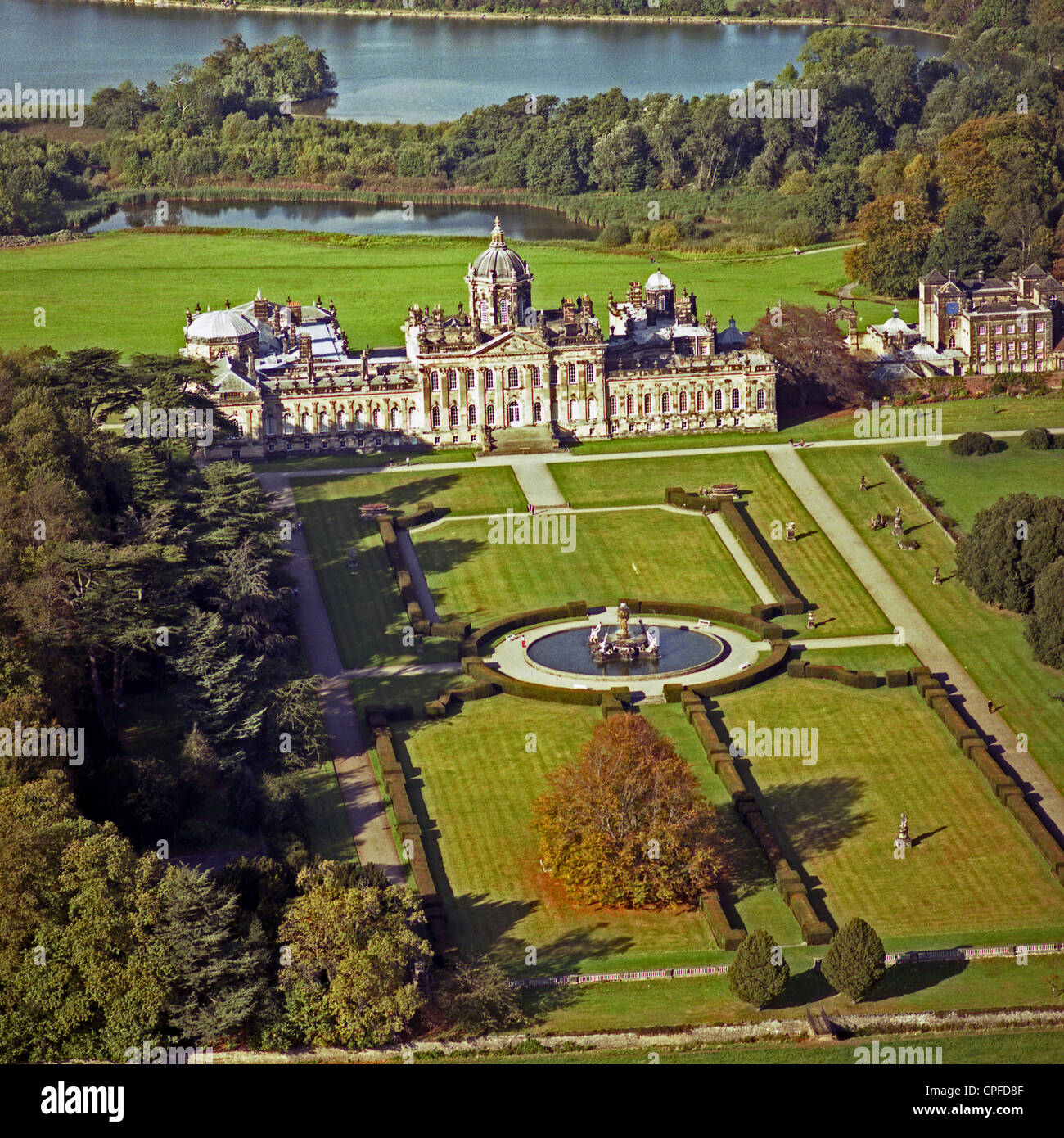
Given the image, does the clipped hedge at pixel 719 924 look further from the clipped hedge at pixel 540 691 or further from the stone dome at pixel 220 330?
the stone dome at pixel 220 330

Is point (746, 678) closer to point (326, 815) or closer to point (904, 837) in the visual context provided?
point (904, 837)

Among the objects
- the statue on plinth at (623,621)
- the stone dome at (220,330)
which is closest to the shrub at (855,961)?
the statue on plinth at (623,621)

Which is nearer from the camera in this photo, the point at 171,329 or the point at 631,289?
the point at 631,289

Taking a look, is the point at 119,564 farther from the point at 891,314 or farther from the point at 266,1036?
the point at 891,314

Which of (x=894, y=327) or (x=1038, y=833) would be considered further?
(x=894, y=327)

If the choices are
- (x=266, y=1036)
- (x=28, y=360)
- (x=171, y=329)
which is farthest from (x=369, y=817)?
(x=171, y=329)

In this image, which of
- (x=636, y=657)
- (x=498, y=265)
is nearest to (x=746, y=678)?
(x=636, y=657)
